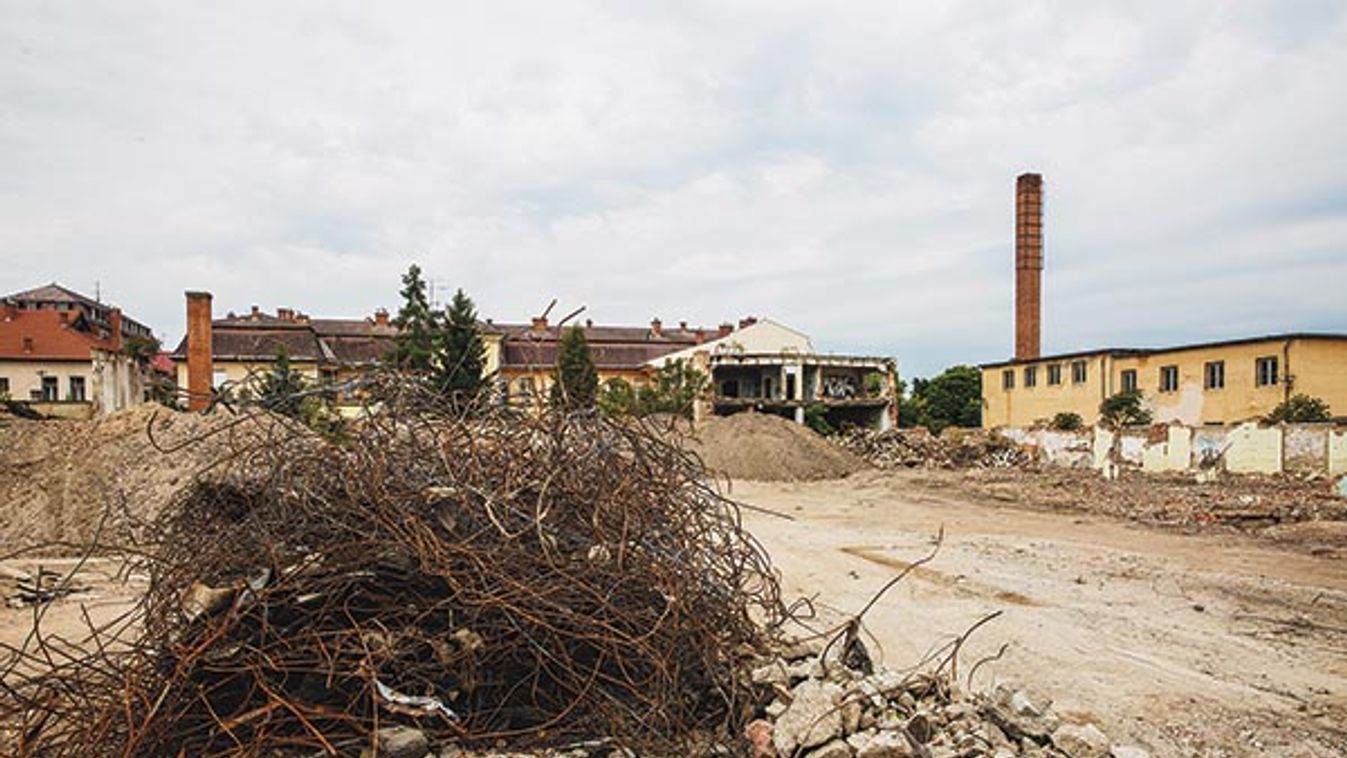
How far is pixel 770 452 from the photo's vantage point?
83.5ft

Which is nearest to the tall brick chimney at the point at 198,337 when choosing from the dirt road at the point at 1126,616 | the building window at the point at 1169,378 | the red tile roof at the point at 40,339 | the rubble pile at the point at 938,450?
the red tile roof at the point at 40,339

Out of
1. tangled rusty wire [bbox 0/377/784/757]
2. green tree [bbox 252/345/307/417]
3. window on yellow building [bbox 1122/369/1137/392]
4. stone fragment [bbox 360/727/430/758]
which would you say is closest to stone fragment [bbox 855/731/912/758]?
tangled rusty wire [bbox 0/377/784/757]

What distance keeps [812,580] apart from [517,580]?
601cm

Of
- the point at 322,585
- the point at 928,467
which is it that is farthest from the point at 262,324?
the point at 322,585

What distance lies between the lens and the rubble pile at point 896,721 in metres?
3.43

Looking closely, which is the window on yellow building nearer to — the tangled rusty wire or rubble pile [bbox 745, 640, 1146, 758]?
rubble pile [bbox 745, 640, 1146, 758]

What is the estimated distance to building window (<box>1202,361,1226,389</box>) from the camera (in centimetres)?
2830

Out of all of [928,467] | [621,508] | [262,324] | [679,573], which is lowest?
[928,467]

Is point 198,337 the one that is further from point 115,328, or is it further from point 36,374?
point 115,328

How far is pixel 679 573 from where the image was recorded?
3.92m

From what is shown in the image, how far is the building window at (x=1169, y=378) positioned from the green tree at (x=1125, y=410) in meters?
0.91

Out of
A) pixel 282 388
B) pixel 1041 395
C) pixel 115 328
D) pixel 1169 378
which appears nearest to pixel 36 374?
pixel 115 328

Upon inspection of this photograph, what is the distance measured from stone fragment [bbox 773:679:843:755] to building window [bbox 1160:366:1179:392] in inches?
1261

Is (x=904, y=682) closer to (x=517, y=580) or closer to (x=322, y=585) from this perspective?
(x=517, y=580)
